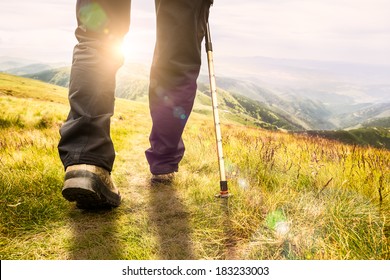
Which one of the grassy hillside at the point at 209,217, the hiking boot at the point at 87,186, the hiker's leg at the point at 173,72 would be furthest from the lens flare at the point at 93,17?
the grassy hillside at the point at 209,217

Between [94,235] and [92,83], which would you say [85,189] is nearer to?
[94,235]

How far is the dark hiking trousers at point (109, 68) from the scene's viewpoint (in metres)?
2.66

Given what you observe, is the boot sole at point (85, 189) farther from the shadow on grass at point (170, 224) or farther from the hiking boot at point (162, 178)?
the hiking boot at point (162, 178)

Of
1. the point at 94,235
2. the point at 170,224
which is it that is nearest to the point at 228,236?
the point at 170,224

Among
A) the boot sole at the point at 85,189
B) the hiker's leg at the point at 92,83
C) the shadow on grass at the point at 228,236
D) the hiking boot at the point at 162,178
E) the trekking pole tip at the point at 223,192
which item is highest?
the hiker's leg at the point at 92,83

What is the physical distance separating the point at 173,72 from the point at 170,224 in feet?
5.19

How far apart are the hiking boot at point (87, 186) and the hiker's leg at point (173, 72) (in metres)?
1.04

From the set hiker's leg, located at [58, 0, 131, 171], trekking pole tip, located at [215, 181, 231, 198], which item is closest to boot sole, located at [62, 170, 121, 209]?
hiker's leg, located at [58, 0, 131, 171]

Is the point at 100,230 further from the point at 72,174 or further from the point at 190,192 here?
the point at 190,192

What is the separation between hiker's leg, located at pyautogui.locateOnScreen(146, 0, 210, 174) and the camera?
10.1 feet

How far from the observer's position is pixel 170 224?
279 centimetres

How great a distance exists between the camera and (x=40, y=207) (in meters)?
2.85

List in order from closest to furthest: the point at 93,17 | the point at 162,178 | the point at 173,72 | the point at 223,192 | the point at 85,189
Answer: the point at 85,189 < the point at 93,17 < the point at 223,192 < the point at 173,72 < the point at 162,178
